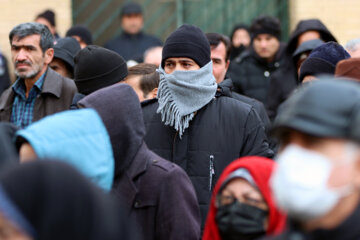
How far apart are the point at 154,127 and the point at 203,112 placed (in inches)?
12.3

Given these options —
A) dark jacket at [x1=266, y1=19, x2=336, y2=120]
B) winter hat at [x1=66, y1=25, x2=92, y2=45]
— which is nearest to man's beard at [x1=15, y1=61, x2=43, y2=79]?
winter hat at [x1=66, y1=25, x2=92, y2=45]

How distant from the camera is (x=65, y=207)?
2004 millimetres

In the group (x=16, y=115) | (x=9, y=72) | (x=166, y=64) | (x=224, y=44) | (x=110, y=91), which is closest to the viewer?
(x=110, y=91)

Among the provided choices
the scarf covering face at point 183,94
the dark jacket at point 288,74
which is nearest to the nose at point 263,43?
the dark jacket at point 288,74

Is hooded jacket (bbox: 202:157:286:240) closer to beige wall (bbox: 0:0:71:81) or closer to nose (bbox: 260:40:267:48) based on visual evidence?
nose (bbox: 260:40:267:48)

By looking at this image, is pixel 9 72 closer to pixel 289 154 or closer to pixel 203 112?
pixel 203 112

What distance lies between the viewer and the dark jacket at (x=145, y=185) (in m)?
3.32

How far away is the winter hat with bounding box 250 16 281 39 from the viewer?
25.5 ft

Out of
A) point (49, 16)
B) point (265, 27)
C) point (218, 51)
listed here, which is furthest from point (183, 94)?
Result: point (49, 16)

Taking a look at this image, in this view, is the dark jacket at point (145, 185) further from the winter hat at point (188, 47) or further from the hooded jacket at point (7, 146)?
the winter hat at point (188, 47)

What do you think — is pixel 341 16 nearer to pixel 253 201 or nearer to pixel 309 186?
pixel 253 201

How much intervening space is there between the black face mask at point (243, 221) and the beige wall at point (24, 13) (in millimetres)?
6977

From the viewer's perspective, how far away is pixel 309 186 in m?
2.13

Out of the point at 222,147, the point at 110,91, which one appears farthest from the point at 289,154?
the point at 222,147
